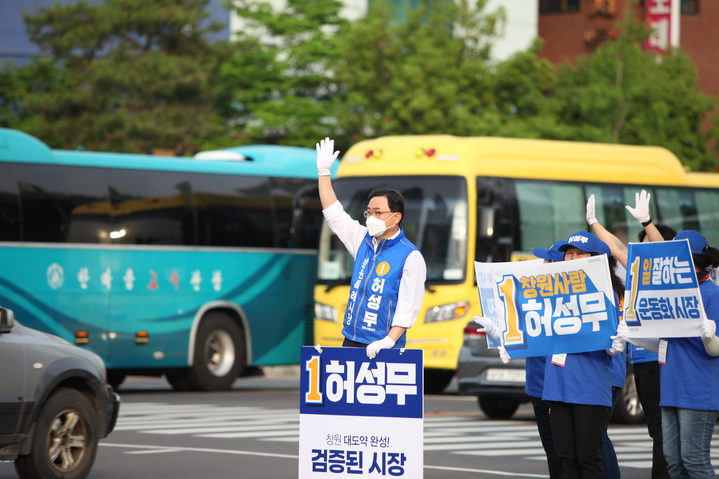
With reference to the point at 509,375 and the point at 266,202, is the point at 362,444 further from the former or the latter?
the point at 266,202

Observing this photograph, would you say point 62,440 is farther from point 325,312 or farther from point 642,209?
point 325,312

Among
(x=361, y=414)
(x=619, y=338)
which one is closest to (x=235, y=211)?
(x=361, y=414)

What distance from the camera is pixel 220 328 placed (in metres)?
20.8

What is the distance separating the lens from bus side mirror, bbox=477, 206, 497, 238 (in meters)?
18.4

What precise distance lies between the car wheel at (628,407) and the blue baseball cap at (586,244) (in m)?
7.11

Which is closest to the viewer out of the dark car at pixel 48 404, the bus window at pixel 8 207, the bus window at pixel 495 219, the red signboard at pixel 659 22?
the dark car at pixel 48 404

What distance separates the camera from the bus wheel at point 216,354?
20500 millimetres

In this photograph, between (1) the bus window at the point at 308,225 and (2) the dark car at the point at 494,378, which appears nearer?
(2) the dark car at the point at 494,378

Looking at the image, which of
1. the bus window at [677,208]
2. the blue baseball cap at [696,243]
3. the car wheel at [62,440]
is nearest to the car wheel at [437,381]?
the bus window at [677,208]

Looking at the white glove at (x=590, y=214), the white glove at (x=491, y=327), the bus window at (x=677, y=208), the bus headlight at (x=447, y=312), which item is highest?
the bus window at (x=677, y=208)

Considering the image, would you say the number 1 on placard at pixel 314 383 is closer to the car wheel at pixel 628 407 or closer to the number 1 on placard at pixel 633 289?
the number 1 on placard at pixel 633 289

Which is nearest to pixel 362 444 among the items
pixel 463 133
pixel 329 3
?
pixel 463 133

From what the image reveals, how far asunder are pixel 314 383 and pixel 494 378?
295 inches

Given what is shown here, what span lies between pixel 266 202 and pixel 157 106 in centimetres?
1468
